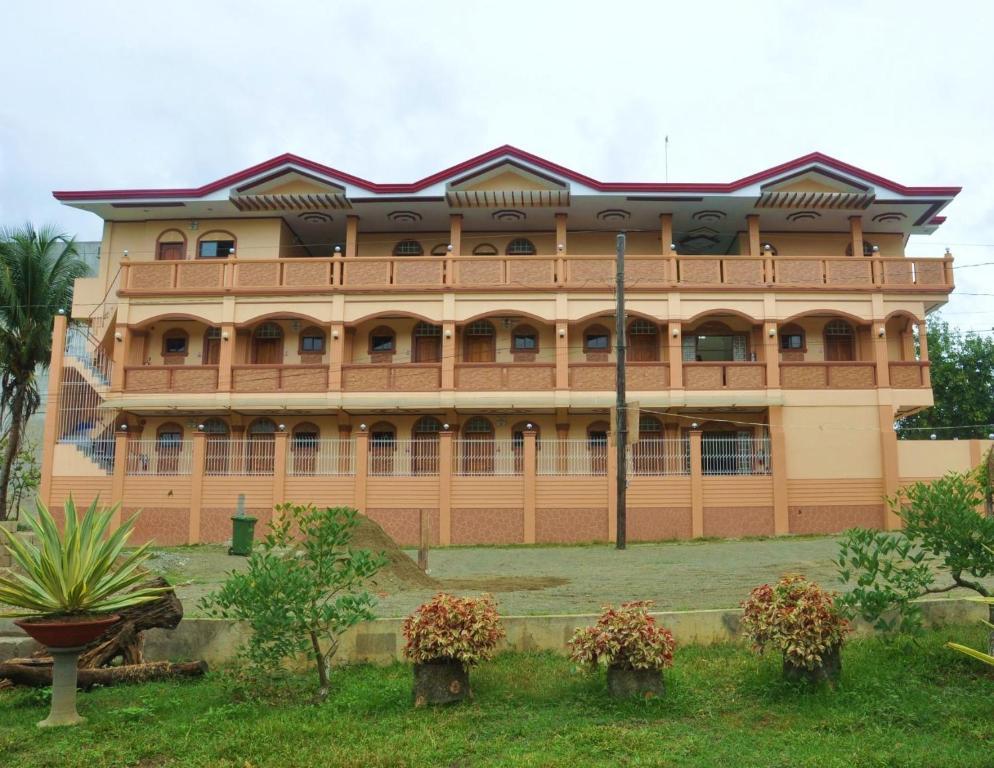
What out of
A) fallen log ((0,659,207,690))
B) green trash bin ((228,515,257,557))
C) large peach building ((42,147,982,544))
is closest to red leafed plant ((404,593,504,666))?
fallen log ((0,659,207,690))

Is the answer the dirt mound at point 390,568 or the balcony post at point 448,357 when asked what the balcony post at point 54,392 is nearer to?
the balcony post at point 448,357

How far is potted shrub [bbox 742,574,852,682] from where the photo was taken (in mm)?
6258

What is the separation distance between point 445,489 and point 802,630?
1587 cm

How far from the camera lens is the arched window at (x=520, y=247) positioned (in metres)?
26.5

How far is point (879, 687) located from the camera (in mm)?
6379

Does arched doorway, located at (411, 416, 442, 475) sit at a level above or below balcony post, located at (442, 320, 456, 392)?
below

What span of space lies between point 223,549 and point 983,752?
59.4ft

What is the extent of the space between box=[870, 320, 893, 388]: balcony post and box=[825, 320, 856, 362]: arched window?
1609 mm

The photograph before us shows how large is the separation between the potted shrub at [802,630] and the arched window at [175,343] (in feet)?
75.9

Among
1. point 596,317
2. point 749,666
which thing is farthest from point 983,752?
point 596,317

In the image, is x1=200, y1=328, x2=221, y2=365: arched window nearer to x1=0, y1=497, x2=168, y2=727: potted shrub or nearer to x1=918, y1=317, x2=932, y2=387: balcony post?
x1=0, y1=497, x2=168, y2=727: potted shrub

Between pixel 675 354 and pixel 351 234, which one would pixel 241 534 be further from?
pixel 675 354

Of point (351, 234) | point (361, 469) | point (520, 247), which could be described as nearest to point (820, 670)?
point (361, 469)

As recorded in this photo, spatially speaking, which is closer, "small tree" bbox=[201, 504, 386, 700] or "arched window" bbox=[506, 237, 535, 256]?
"small tree" bbox=[201, 504, 386, 700]
